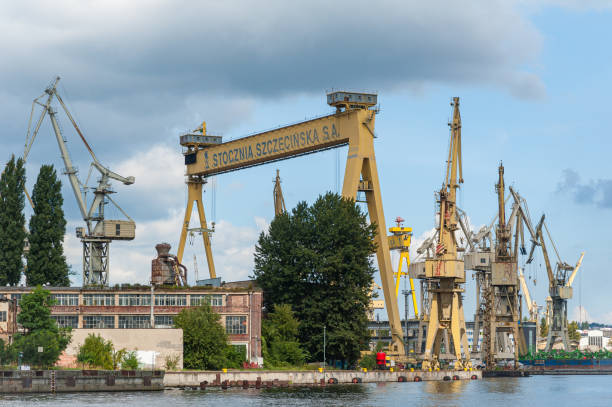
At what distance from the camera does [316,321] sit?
10512 centimetres

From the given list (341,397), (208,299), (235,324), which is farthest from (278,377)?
(341,397)

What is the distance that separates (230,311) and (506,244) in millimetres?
63260

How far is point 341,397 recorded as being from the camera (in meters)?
79.8

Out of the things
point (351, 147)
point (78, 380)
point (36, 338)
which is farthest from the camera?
point (351, 147)

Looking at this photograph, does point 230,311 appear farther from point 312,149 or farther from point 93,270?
point 93,270

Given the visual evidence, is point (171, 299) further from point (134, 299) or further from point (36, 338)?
point (36, 338)

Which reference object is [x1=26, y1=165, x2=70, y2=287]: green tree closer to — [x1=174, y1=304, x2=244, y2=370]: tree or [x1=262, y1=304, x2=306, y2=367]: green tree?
[x1=174, y1=304, x2=244, y2=370]: tree

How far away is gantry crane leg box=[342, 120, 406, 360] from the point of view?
10144 centimetres

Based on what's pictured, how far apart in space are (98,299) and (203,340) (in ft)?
52.6

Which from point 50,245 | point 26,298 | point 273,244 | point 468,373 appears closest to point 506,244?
point 468,373

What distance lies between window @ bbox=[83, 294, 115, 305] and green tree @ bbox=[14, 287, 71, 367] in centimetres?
771

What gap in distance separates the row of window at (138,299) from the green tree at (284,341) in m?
6.70

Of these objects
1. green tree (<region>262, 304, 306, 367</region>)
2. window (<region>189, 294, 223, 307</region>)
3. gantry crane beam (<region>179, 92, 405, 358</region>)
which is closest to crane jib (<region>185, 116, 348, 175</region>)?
gantry crane beam (<region>179, 92, 405, 358</region>)

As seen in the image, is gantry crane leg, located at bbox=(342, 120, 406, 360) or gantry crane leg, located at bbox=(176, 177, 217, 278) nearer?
gantry crane leg, located at bbox=(342, 120, 406, 360)
